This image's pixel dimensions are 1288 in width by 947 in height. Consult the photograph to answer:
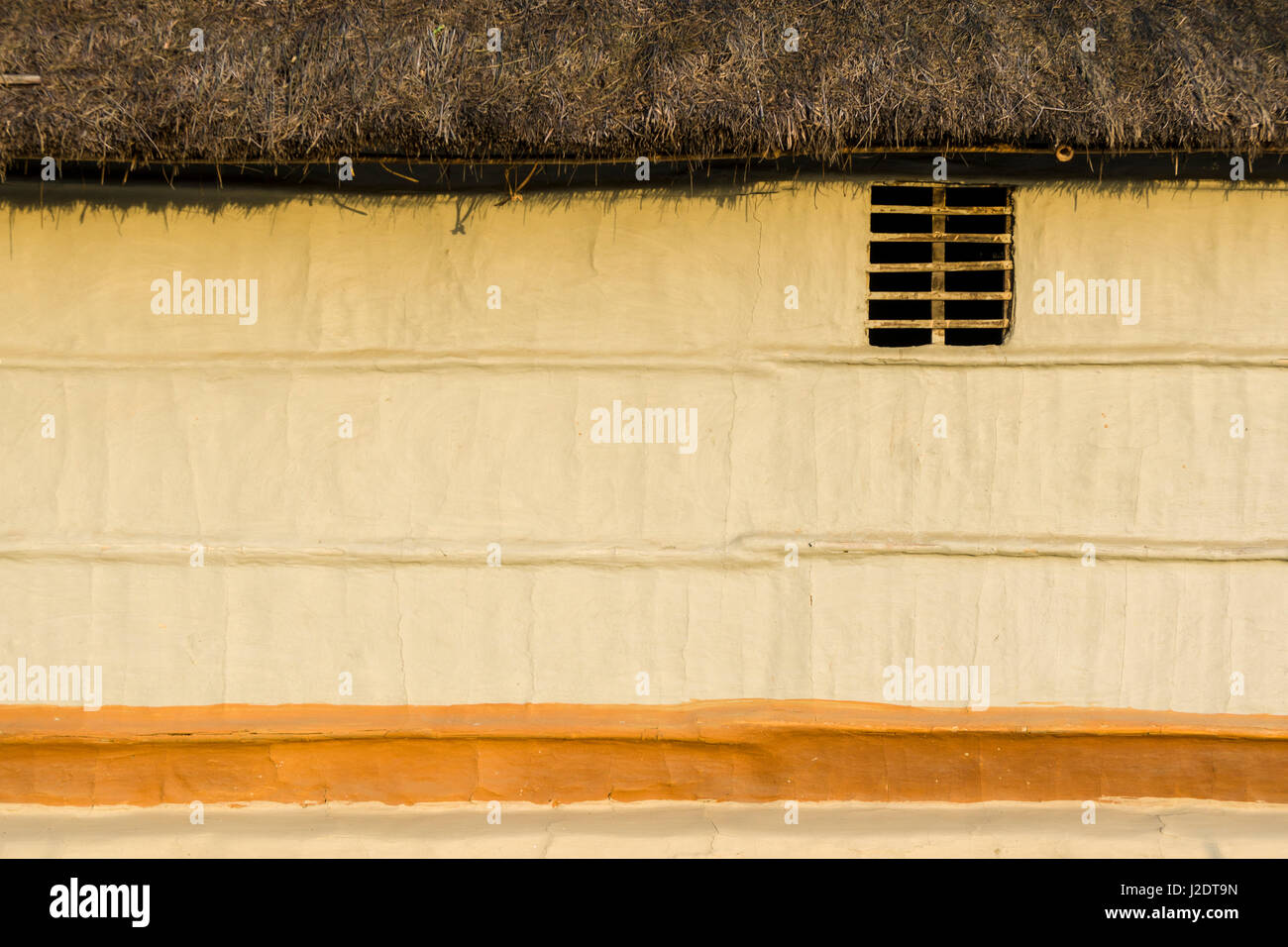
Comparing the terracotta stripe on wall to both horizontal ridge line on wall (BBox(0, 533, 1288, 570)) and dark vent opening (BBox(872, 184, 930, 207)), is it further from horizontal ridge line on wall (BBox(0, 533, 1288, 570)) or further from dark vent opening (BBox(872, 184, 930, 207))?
dark vent opening (BBox(872, 184, 930, 207))

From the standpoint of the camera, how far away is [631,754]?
501 centimetres

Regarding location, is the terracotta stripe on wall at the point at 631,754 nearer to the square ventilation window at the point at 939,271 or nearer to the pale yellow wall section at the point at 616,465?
the pale yellow wall section at the point at 616,465

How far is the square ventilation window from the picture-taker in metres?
4.94

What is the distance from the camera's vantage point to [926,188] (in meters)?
5.09

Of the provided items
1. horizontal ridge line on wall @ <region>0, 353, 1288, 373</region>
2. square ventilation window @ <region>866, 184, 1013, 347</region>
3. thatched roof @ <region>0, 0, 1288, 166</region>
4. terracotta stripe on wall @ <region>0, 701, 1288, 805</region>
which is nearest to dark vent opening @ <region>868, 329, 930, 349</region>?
square ventilation window @ <region>866, 184, 1013, 347</region>

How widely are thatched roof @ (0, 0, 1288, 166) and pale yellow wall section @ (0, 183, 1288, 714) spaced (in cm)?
46

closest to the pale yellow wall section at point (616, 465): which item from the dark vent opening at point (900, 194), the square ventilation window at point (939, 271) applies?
the square ventilation window at point (939, 271)

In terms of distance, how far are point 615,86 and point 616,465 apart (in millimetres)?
1760

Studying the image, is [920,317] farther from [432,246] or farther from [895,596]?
[432,246]

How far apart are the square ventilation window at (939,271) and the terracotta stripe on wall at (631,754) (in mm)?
1908

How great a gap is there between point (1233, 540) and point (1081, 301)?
4.58 feet

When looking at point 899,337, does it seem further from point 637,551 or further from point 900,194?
point 637,551

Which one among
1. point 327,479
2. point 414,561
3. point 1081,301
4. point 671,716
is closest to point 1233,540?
point 1081,301

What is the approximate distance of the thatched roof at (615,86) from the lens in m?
4.45
